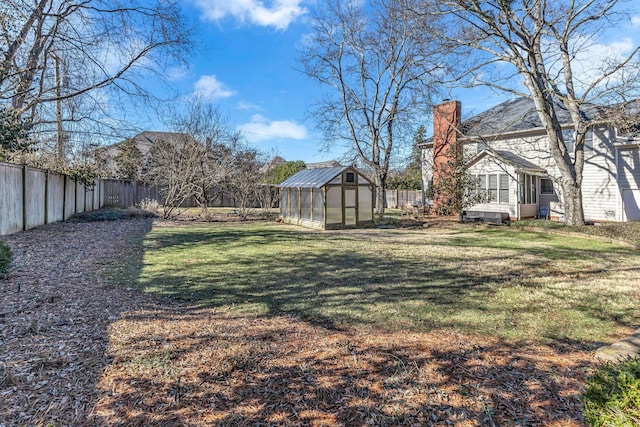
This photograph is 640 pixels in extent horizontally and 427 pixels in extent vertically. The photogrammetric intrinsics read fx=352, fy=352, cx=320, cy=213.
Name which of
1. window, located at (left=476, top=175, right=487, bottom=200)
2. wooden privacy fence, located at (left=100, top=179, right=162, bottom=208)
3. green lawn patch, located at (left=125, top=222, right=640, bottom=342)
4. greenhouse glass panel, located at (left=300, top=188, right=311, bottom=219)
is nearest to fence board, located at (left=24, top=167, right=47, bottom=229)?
green lawn patch, located at (left=125, top=222, right=640, bottom=342)

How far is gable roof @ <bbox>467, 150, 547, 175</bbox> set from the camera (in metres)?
15.0

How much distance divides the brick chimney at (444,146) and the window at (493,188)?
1941 mm

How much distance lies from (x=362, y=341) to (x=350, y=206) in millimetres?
11400

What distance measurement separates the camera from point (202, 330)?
3.74 metres

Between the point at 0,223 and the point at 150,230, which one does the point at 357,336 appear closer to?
the point at 0,223

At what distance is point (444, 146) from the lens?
1970cm

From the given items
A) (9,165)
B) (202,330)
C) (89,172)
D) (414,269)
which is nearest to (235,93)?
(89,172)

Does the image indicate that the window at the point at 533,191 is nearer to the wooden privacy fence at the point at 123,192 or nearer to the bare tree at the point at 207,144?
the bare tree at the point at 207,144

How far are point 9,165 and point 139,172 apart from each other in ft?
57.7

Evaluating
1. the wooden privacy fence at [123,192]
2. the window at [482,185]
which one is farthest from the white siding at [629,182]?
the wooden privacy fence at [123,192]

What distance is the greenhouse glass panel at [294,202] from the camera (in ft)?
52.6

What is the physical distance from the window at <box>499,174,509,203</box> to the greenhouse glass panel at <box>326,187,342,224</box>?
320 inches

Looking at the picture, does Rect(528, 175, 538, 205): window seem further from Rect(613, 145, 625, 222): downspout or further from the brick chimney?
the brick chimney

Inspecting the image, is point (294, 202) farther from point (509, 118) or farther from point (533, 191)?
point (509, 118)
